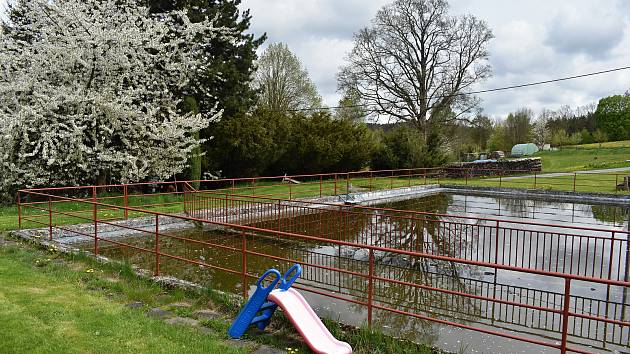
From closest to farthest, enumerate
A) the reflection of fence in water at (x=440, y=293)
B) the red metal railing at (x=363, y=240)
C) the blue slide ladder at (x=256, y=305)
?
the blue slide ladder at (x=256, y=305) → the reflection of fence in water at (x=440, y=293) → the red metal railing at (x=363, y=240)

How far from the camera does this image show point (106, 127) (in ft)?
49.1

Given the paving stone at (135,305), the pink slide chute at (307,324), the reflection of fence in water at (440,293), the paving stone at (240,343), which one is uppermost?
the pink slide chute at (307,324)

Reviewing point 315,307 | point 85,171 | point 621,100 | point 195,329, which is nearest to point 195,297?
point 195,329

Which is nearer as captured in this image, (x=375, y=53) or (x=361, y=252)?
(x=361, y=252)

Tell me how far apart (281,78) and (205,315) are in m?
33.0

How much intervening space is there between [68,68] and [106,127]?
2.69 m

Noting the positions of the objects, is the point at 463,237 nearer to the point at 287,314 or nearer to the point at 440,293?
the point at 440,293

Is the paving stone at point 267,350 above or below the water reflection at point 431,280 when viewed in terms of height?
above

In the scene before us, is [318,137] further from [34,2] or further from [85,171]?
[34,2]

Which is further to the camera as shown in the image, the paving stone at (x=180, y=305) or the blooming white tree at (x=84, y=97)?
the blooming white tree at (x=84, y=97)

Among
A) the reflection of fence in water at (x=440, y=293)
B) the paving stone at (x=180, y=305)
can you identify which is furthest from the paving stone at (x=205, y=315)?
the reflection of fence in water at (x=440, y=293)

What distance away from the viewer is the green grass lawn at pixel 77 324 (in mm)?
4227

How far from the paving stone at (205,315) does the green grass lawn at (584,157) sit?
1690 inches

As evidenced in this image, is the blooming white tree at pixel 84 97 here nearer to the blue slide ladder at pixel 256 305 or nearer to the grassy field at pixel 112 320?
the grassy field at pixel 112 320
